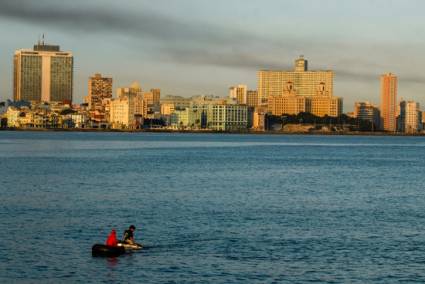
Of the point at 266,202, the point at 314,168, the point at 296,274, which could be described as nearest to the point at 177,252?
the point at 296,274

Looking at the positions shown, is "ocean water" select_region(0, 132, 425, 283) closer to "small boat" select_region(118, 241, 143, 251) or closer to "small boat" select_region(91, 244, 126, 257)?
"small boat" select_region(91, 244, 126, 257)

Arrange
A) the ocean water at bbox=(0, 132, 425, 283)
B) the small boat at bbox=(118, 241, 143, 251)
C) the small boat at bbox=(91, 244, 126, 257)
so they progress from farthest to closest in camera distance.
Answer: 1. the small boat at bbox=(118, 241, 143, 251)
2. the small boat at bbox=(91, 244, 126, 257)
3. the ocean water at bbox=(0, 132, 425, 283)

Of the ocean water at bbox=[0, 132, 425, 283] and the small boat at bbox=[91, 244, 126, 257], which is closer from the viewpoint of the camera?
the ocean water at bbox=[0, 132, 425, 283]

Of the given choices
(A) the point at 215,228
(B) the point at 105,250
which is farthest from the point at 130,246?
(A) the point at 215,228

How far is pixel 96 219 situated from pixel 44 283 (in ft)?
47.6

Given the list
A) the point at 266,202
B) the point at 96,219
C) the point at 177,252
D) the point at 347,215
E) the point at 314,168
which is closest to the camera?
the point at 177,252

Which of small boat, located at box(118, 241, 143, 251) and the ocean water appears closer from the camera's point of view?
the ocean water

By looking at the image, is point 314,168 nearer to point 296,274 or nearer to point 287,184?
point 287,184

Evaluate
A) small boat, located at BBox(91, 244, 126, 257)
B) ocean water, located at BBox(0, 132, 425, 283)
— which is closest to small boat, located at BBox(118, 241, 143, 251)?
small boat, located at BBox(91, 244, 126, 257)

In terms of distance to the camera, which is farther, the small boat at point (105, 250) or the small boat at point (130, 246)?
the small boat at point (130, 246)

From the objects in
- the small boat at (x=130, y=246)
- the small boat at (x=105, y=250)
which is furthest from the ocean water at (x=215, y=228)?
the small boat at (x=130, y=246)

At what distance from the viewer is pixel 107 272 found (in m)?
29.9

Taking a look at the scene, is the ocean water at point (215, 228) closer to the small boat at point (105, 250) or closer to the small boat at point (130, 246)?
the small boat at point (105, 250)

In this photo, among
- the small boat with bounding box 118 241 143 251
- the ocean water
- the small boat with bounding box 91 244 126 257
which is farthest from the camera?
the small boat with bounding box 118 241 143 251
